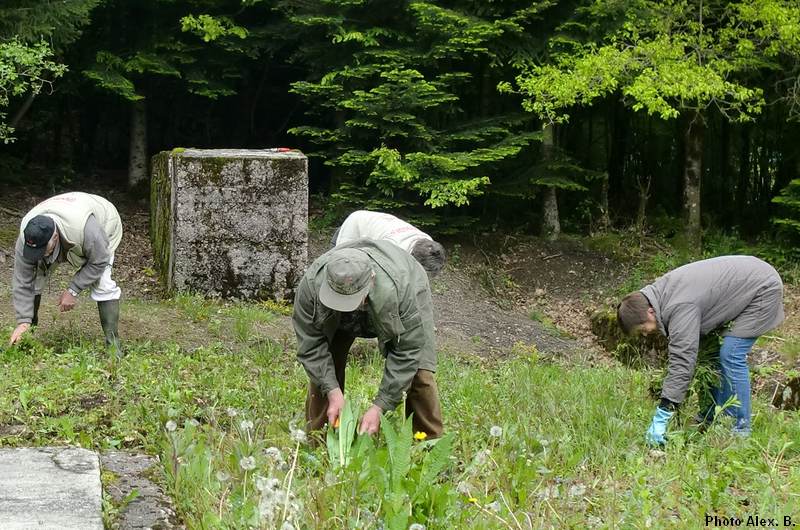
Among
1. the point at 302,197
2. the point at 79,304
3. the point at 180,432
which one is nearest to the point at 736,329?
the point at 180,432

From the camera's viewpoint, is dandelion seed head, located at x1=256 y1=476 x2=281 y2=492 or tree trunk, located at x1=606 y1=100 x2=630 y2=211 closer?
dandelion seed head, located at x1=256 y1=476 x2=281 y2=492

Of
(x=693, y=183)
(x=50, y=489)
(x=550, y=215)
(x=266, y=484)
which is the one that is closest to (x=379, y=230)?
(x=50, y=489)

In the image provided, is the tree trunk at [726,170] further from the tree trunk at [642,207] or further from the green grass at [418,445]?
the green grass at [418,445]

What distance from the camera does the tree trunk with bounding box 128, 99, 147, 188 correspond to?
16.2m

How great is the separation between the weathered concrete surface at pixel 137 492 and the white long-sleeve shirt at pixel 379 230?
2151 mm

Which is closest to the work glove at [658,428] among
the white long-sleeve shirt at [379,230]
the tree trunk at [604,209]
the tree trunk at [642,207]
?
the white long-sleeve shirt at [379,230]

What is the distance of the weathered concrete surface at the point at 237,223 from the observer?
10695 mm

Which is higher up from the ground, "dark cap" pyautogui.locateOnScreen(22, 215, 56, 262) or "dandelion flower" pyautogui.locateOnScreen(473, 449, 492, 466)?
"dark cap" pyautogui.locateOnScreen(22, 215, 56, 262)

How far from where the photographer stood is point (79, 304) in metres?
9.97

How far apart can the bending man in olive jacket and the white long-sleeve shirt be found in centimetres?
124

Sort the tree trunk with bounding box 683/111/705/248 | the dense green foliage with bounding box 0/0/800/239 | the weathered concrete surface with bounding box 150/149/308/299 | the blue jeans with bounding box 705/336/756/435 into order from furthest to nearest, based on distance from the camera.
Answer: the tree trunk with bounding box 683/111/705/248 < the dense green foliage with bounding box 0/0/800/239 < the weathered concrete surface with bounding box 150/149/308/299 < the blue jeans with bounding box 705/336/756/435

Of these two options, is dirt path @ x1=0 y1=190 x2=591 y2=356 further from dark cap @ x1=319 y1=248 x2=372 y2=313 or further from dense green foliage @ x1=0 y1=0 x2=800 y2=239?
dark cap @ x1=319 y1=248 x2=372 y2=313

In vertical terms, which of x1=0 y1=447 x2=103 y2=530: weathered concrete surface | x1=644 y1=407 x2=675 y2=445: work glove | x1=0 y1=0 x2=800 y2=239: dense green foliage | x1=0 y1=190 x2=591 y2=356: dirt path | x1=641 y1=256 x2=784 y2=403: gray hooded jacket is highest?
x1=0 y1=0 x2=800 y2=239: dense green foliage

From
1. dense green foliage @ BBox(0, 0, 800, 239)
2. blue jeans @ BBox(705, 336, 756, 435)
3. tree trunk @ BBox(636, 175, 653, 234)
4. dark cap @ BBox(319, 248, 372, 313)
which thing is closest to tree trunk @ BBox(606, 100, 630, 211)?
dense green foliage @ BBox(0, 0, 800, 239)
